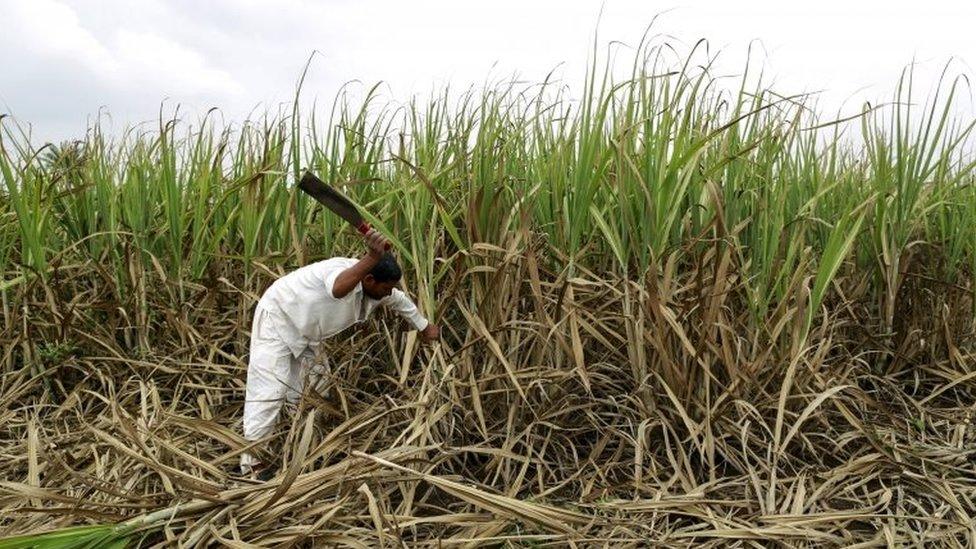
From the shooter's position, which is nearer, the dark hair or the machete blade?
the machete blade

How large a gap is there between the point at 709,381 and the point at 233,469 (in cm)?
174

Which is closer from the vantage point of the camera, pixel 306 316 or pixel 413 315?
pixel 413 315

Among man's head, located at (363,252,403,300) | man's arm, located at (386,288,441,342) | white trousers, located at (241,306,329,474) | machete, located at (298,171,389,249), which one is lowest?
white trousers, located at (241,306,329,474)

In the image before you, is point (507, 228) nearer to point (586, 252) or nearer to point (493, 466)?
point (586, 252)

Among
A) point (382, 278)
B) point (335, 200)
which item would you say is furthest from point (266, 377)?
point (335, 200)

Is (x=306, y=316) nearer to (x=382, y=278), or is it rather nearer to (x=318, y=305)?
(x=318, y=305)

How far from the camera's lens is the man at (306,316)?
2660mm

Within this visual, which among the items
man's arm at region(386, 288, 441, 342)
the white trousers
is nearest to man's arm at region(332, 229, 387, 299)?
man's arm at region(386, 288, 441, 342)

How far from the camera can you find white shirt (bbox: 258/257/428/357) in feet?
8.99

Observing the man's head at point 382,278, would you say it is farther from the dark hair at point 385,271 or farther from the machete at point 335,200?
the machete at point 335,200

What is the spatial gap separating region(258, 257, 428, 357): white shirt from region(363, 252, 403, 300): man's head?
0.04 metres

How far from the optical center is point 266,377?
2.90 meters

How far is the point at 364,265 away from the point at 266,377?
2.07 ft

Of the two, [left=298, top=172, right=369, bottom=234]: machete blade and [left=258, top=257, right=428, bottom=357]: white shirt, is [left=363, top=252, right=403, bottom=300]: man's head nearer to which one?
[left=258, top=257, right=428, bottom=357]: white shirt
